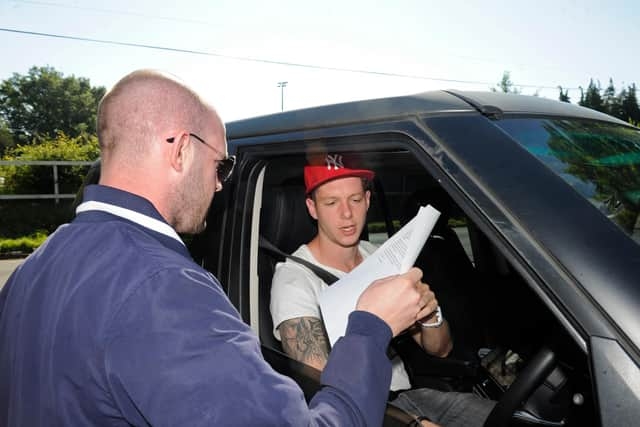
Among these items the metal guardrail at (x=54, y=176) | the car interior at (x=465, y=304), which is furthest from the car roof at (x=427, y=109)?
the metal guardrail at (x=54, y=176)

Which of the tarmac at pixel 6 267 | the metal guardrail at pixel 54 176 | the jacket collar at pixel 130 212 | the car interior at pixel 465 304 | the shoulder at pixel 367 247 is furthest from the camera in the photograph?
the metal guardrail at pixel 54 176

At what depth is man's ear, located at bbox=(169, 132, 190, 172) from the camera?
3.93 ft

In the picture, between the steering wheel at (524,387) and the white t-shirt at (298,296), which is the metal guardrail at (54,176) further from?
the steering wheel at (524,387)

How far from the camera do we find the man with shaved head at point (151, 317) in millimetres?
868

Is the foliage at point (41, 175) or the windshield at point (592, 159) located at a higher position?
the windshield at point (592, 159)

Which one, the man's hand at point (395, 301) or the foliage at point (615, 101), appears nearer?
the man's hand at point (395, 301)

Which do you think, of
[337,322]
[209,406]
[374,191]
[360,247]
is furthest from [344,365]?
[374,191]

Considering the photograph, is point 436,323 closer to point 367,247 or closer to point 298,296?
point 298,296

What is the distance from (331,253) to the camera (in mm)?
2250

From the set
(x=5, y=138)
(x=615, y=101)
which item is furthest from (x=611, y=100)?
(x=5, y=138)

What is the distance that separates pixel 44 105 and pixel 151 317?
72248 mm

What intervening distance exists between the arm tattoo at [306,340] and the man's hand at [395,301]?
1.60 ft

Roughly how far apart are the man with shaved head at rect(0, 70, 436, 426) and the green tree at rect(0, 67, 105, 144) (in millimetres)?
66729

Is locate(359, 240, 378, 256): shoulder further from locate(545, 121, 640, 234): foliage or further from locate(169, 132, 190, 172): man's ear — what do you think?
locate(169, 132, 190, 172): man's ear
